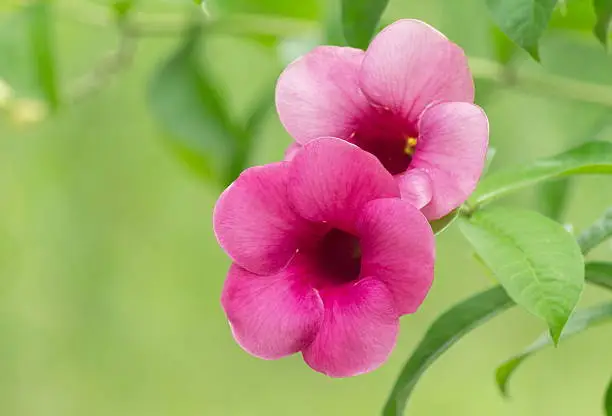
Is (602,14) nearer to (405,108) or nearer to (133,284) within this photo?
(405,108)

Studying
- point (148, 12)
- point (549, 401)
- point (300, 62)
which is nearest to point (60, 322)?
point (148, 12)

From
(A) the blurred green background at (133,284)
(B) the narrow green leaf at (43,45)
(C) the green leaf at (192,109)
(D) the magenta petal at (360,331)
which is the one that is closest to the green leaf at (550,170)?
(D) the magenta petal at (360,331)

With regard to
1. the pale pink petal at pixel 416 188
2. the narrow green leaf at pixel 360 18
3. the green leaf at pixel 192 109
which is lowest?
the green leaf at pixel 192 109

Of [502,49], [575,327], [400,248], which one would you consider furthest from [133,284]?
[400,248]

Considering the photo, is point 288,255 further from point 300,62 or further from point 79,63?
point 79,63

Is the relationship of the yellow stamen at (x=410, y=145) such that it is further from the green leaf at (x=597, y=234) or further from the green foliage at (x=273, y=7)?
the green foliage at (x=273, y=7)

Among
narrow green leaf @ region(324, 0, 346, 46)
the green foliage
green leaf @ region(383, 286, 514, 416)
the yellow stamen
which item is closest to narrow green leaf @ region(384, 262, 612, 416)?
green leaf @ region(383, 286, 514, 416)

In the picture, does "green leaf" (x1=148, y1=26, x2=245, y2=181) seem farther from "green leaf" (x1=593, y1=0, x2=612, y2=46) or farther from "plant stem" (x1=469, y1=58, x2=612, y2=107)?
"green leaf" (x1=593, y1=0, x2=612, y2=46)

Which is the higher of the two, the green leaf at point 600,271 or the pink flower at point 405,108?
the pink flower at point 405,108
